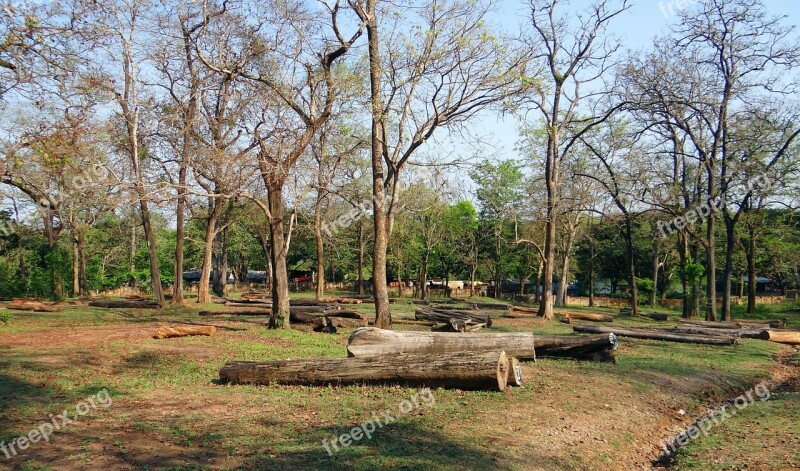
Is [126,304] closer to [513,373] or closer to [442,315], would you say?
[442,315]

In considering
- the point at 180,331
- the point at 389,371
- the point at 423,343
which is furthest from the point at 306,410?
the point at 180,331

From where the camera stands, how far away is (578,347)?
44.6 ft

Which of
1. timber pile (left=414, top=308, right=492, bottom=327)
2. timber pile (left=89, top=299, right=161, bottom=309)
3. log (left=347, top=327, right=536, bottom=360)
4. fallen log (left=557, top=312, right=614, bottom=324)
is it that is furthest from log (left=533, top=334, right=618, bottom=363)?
timber pile (left=89, top=299, right=161, bottom=309)

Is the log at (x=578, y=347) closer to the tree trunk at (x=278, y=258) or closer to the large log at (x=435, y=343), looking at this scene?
the large log at (x=435, y=343)

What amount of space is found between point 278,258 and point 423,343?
23.4 feet

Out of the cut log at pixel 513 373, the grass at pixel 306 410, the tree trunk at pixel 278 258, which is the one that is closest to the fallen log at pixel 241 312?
the tree trunk at pixel 278 258

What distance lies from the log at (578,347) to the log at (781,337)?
11.1 metres

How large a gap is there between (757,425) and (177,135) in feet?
59.0

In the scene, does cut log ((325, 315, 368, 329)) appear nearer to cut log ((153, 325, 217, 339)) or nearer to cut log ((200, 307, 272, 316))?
cut log ((153, 325, 217, 339))

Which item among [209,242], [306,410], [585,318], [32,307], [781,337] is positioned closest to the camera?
[306,410]

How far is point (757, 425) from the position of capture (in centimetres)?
915

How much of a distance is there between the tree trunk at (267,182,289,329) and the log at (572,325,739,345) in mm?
10085

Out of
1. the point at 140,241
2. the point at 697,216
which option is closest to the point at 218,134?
the point at 697,216

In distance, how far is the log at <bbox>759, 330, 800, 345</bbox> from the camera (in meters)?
20.8
